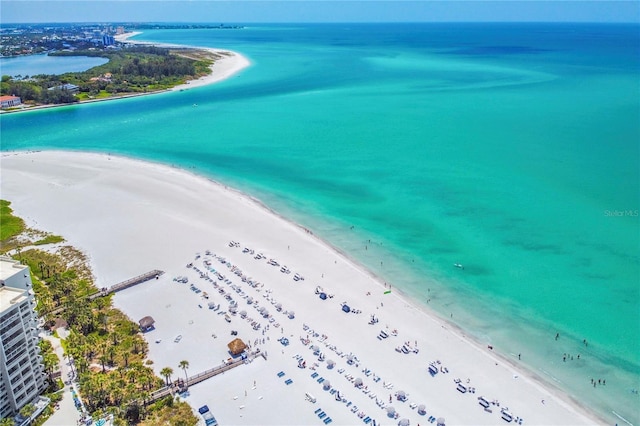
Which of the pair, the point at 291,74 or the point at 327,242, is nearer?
the point at 327,242

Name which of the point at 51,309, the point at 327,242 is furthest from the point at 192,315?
the point at 327,242

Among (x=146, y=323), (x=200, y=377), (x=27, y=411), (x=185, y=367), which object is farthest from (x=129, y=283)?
(x=27, y=411)

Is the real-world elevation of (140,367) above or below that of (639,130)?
below

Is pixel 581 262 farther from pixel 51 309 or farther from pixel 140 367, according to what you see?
pixel 51 309

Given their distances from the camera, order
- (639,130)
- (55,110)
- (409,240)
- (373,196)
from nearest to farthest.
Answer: (409,240) → (373,196) → (639,130) → (55,110)

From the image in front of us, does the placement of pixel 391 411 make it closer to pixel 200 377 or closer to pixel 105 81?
pixel 200 377

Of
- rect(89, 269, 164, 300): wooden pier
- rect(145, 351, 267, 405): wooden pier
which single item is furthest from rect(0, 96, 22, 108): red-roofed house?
rect(145, 351, 267, 405): wooden pier
